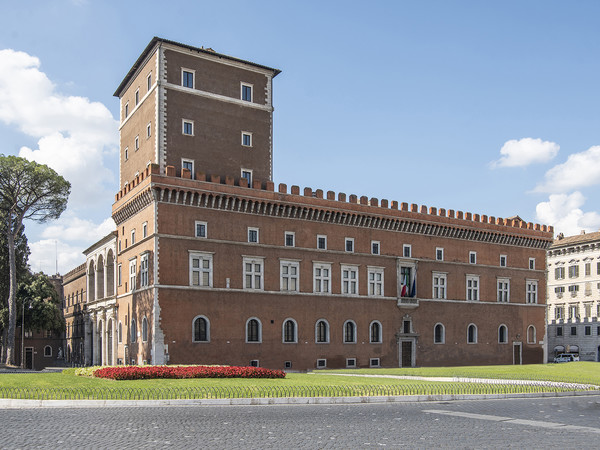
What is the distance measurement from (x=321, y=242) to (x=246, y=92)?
13164mm

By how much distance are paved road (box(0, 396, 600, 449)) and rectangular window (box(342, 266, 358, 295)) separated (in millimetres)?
29607

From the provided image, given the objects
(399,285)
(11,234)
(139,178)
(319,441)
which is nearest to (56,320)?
(11,234)

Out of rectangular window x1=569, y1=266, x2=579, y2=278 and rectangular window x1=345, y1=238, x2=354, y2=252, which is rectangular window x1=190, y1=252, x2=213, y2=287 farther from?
rectangular window x1=569, y1=266, x2=579, y2=278

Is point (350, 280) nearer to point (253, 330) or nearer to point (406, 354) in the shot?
point (406, 354)

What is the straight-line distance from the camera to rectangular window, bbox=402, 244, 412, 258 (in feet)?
181

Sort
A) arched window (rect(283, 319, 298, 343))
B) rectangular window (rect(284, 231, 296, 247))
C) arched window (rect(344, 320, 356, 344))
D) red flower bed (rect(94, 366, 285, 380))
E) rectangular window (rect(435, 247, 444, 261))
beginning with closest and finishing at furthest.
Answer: red flower bed (rect(94, 366, 285, 380)) → arched window (rect(283, 319, 298, 343)) → rectangular window (rect(284, 231, 296, 247)) → arched window (rect(344, 320, 356, 344)) → rectangular window (rect(435, 247, 444, 261))

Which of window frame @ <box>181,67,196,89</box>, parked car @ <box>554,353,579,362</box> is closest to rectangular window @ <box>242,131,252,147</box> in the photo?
window frame @ <box>181,67,196,89</box>

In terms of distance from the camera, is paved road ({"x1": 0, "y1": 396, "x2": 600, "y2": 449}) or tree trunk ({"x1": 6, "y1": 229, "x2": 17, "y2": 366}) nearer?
paved road ({"x1": 0, "y1": 396, "x2": 600, "y2": 449})

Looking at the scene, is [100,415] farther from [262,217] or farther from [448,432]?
[262,217]

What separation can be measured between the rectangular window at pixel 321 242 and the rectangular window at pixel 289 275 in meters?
2.50

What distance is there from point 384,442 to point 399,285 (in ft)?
134

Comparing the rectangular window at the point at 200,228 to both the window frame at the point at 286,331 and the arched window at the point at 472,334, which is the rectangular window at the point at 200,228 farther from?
the arched window at the point at 472,334

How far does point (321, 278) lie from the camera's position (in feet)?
165

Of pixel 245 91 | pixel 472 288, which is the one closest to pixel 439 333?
pixel 472 288
